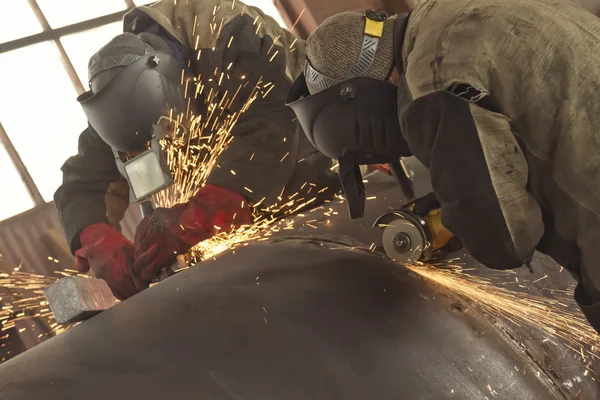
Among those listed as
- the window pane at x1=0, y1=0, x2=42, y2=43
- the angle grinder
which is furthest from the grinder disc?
the window pane at x1=0, y1=0, x2=42, y2=43

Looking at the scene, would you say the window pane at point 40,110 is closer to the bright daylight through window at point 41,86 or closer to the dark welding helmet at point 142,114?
the bright daylight through window at point 41,86

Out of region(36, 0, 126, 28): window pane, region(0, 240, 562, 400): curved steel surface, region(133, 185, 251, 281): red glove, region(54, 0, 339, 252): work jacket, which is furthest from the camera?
region(36, 0, 126, 28): window pane

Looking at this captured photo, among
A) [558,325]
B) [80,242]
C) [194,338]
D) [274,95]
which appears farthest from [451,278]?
[80,242]

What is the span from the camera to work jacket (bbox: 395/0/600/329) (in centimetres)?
131

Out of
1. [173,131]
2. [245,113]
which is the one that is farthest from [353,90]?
[245,113]

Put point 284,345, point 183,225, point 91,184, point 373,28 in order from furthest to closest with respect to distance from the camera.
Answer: point 91,184
point 183,225
point 373,28
point 284,345

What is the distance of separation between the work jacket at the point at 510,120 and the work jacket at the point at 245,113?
1.00 meters

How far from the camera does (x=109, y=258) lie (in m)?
2.30

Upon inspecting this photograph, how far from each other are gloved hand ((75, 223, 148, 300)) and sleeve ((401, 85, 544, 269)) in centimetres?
113

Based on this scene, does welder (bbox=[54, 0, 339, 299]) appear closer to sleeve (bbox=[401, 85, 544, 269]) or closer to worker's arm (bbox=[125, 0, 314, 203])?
worker's arm (bbox=[125, 0, 314, 203])

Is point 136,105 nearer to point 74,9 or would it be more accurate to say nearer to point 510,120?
point 510,120

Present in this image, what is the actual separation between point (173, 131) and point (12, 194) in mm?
2753

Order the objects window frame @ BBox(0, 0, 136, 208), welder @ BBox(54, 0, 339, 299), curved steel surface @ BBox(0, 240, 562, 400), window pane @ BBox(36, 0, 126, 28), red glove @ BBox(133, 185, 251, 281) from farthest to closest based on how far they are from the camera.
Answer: window pane @ BBox(36, 0, 126, 28) < window frame @ BBox(0, 0, 136, 208) < welder @ BBox(54, 0, 339, 299) < red glove @ BBox(133, 185, 251, 281) < curved steel surface @ BBox(0, 240, 562, 400)

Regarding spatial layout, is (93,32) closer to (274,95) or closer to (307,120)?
(274,95)
